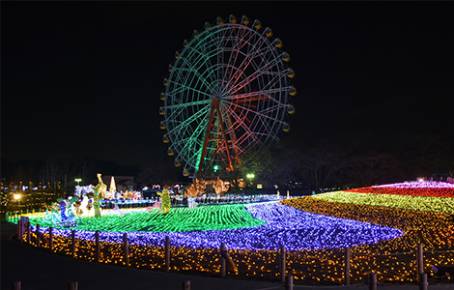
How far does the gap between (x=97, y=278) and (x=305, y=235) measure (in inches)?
312

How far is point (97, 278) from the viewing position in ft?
33.4

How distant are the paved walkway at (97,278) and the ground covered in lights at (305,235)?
650mm

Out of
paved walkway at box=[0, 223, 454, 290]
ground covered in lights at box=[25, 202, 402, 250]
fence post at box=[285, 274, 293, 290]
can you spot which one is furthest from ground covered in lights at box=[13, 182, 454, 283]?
fence post at box=[285, 274, 293, 290]

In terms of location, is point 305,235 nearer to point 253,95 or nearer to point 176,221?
point 176,221

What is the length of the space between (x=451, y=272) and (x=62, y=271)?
8.04 metres

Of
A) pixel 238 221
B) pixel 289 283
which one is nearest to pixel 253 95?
pixel 238 221

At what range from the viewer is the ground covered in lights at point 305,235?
11.4 m

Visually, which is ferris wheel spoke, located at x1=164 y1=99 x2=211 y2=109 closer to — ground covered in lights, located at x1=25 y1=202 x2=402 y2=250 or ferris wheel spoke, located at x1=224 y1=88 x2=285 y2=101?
ferris wheel spoke, located at x1=224 y1=88 x2=285 y2=101

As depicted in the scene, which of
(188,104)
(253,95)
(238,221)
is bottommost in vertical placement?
(238,221)

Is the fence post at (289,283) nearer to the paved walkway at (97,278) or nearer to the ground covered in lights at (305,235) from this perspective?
the paved walkway at (97,278)

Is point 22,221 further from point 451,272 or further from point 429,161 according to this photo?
point 429,161

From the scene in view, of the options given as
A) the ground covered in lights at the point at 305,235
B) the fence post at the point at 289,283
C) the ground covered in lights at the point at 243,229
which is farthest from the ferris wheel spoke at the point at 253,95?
the fence post at the point at 289,283

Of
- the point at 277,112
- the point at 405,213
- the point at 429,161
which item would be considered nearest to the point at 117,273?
the point at 405,213

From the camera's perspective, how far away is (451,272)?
9.67m
